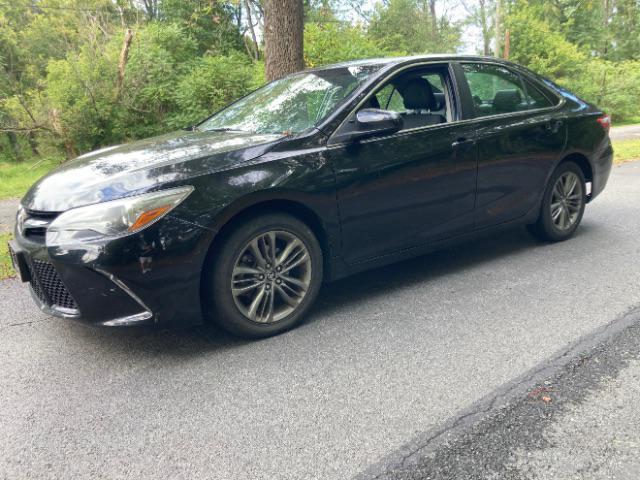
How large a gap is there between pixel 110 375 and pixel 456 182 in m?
2.74

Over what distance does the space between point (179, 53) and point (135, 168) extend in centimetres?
1570

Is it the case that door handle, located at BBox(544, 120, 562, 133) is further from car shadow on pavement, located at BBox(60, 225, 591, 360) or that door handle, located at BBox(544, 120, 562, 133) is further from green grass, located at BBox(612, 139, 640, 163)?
green grass, located at BBox(612, 139, 640, 163)

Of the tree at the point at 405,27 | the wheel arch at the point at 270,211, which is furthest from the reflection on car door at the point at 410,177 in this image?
the tree at the point at 405,27

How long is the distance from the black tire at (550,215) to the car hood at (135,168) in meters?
2.74

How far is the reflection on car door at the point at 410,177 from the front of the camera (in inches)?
141

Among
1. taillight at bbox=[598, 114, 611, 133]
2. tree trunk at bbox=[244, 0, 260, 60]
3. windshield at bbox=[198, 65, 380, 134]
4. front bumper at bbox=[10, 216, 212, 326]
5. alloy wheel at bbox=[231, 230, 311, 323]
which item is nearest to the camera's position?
front bumper at bbox=[10, 216, 212, 326]

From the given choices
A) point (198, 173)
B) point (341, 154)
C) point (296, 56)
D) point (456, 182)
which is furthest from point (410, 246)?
point (296, 56)

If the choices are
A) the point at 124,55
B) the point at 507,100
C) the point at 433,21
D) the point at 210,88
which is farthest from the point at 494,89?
the point at 433,21

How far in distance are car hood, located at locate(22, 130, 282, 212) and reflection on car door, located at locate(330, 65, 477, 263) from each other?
64cm

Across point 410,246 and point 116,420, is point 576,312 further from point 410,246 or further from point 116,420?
point 116,420

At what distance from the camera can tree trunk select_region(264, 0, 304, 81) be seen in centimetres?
729

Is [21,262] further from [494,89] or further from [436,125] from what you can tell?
[494,89]

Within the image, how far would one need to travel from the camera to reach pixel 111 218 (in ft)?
9.22

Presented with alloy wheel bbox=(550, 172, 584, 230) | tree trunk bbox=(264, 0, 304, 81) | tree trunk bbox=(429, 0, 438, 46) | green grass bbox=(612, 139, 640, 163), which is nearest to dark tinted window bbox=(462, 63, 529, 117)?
alloy wheel bbox=(550, 172, 584, 230)
